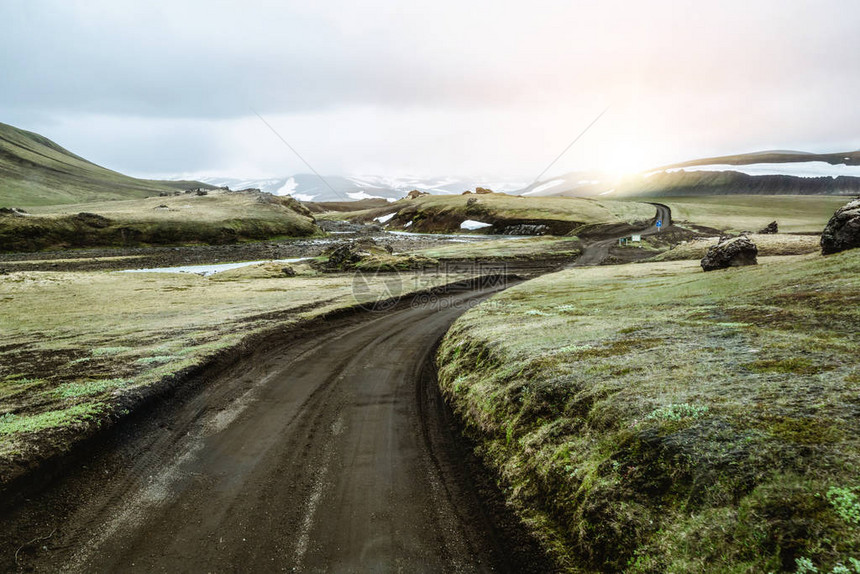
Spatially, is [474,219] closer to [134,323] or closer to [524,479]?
[134,323]

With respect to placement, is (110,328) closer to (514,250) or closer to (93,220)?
(514,250)

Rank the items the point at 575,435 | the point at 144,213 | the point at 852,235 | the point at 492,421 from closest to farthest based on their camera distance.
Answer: the point at 575,435 → the point at 492,421 → the point at 852,235 → the point at 144,213

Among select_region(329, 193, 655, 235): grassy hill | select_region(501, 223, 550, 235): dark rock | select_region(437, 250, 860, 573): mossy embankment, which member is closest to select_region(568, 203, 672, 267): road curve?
select_region(329, 193, 655, 235): grassy hill

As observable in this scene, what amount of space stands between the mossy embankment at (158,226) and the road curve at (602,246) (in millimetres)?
84015

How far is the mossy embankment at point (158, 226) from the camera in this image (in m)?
82.2

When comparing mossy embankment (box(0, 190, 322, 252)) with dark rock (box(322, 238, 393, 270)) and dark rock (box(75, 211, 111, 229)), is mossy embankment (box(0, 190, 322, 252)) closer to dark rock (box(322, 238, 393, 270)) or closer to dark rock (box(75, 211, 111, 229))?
dark rock (box(75, 211, 111, 229))

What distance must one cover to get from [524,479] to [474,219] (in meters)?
136

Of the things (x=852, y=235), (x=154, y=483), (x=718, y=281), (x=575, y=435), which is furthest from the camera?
(x=718, y=281)

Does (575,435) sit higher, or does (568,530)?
(575,435)

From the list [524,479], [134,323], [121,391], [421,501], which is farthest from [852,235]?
[134,323]

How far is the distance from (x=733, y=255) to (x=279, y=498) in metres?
36.6

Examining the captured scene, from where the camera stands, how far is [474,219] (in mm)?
141375

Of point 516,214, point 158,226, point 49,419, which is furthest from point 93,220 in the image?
point 516,214

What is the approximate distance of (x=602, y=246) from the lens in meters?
80.9
